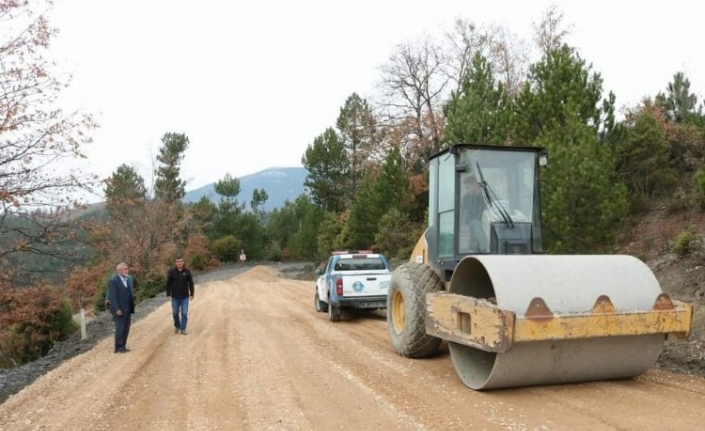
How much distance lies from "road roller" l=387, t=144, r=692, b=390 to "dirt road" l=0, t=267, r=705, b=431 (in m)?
0.31

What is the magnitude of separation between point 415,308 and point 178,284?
6059 millimetres

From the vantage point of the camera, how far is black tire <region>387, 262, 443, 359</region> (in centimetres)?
773

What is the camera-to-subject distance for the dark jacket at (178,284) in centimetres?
1174

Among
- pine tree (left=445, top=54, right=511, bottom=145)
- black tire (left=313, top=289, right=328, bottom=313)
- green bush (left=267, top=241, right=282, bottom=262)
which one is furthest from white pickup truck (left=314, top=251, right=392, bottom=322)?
green bush (left=267, top=241, right=282, bottom=262)

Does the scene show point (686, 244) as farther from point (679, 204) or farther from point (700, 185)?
point (679, 204)

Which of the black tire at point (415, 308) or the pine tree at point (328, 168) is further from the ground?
the pine tree at point (328, 168)

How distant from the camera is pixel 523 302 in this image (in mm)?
5605

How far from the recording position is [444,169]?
8227 mm

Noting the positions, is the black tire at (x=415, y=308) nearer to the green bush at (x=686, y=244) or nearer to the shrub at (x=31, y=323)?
the green bush at (x=686, y=244)

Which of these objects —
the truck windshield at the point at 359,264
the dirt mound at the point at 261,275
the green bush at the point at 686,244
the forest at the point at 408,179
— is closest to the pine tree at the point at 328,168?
the forest at the point at 408,179

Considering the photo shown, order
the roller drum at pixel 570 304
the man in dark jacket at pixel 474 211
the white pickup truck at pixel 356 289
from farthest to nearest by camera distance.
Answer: the white pickup truck at pixel 356 289 < the man in dark jacket at pixel 474 211 < the roller drum at pixel 570 304

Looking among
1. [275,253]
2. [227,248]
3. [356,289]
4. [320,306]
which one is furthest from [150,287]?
[275,253]

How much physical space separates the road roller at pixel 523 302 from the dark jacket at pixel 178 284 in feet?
18.9

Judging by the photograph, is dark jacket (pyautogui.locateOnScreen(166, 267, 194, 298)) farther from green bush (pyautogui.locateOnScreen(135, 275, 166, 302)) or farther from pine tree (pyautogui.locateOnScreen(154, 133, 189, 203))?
pine tree (pyautogui.locateOnScreen(154, 133, 189, 203))
